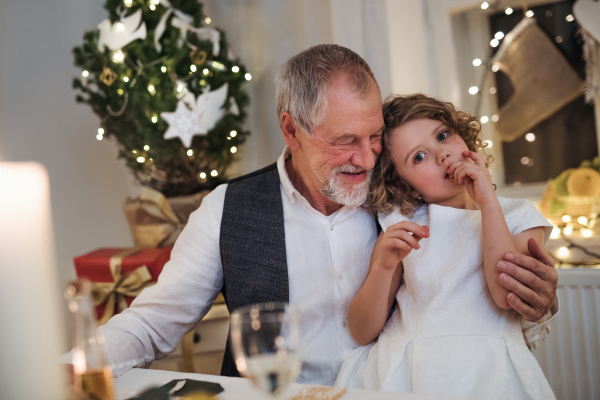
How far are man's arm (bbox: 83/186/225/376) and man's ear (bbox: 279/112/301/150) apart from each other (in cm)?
27

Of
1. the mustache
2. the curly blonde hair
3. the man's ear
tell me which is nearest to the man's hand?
the curly blonde hair

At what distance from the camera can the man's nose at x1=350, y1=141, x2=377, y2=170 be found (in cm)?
135

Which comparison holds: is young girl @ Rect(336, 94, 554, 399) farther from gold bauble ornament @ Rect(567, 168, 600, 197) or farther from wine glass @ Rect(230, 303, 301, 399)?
gold bauble ornament @ Rect(567, 168, 600, 197)

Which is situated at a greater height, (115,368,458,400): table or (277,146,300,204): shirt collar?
(277,146,300,204): shirt collar

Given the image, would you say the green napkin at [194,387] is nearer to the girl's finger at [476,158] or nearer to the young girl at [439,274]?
the young girl at [439,274]

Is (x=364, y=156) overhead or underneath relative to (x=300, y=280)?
overhead

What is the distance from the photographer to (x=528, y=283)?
109 centimetres

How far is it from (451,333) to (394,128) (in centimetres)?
57

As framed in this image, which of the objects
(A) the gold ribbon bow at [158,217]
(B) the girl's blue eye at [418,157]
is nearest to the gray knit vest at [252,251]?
(B) the girl's blue eye at [418,157]

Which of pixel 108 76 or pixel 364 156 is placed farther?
pixel 108 76

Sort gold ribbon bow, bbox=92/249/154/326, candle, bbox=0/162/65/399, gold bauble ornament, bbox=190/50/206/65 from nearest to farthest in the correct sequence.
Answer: candle, bbox=0/162/65/399
gold ribbon bow, bbox=92/249/154/326
gold bauble ornament, bbox=190/50/206/65

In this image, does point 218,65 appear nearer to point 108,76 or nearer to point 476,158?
point 108,76

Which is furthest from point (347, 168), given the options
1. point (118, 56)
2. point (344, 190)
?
point (118, 56)

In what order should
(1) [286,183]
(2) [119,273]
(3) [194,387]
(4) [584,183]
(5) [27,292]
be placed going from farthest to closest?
(2) [119,273] < (4) [584,183] < (1) [286,183] < (3) [194,387] < (5) [27,292]
